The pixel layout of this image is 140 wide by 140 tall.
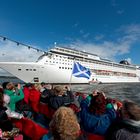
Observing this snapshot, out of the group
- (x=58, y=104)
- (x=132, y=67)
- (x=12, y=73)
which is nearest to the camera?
(x=58, y=104)

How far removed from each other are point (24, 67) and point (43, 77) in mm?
3864

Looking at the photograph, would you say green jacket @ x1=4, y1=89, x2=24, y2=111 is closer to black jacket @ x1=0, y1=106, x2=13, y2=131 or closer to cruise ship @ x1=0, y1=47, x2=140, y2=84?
black jacket @ x1=0, y1=106, x2=13, y2=131

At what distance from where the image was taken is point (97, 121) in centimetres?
331

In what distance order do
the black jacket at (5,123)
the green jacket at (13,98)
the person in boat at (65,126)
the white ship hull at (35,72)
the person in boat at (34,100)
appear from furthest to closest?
the white ship hull at (35,72) → the person in boat at (34,100) → the green jacket at (13,98) → the black jacket at (5,123) → the person in boat at (65,126)

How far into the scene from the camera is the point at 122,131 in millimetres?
2555

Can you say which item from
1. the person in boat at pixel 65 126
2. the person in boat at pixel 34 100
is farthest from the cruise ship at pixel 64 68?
the person in boat at pixel 65 126

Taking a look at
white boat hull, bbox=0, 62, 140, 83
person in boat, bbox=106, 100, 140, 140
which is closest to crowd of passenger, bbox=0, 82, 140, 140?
person in boat, bbox=106, 100, 140, 140

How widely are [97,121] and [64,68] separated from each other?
45.7m

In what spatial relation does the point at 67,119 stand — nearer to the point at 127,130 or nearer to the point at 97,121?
the point at 127,130

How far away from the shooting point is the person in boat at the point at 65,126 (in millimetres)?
2197

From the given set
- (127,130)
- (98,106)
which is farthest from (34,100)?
(127,130)

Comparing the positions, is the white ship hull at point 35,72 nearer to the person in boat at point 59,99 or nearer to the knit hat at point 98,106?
the person in boat at point 59,99

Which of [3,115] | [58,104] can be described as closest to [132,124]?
[3,115]

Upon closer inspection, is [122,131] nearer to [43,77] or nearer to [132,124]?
[132,124]
